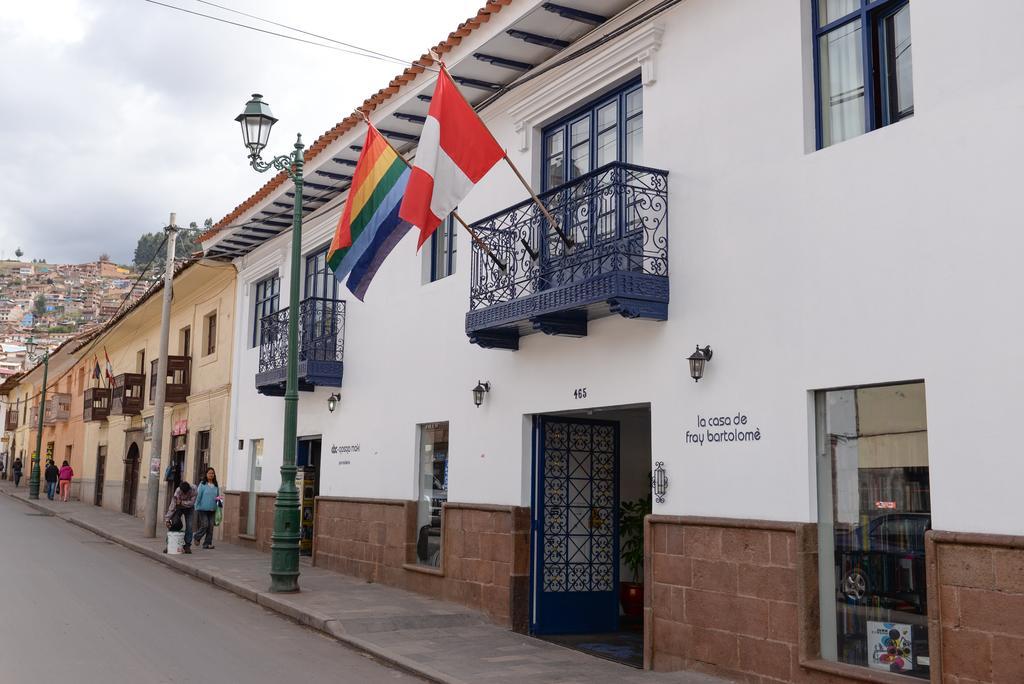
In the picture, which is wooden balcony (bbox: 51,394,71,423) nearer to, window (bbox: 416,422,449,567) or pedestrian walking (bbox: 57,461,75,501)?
pedestrian walking (bbox: 57,461,75,501)

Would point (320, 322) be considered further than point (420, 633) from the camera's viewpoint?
Yes

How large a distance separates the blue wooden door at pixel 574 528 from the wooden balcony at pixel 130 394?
75.0 ft

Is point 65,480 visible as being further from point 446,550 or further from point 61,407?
point 446,550

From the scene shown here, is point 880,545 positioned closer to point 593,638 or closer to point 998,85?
point 998,85

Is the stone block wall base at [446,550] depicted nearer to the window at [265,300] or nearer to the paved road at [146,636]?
the paved road at [146,636]

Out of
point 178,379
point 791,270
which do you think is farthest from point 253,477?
point 791,270

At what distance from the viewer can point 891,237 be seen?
24.0 feet

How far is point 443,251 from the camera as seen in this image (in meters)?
14.1

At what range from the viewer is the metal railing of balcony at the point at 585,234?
31.1 ft

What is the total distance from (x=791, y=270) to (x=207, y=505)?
1509 cm

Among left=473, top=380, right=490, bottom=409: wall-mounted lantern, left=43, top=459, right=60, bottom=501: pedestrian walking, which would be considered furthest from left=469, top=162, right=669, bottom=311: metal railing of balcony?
left=43, top=459, right=60, bottom=501: pedestrian walking

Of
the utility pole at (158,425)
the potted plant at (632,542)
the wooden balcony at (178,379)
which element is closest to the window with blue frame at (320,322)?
the utility pole at (158,425)

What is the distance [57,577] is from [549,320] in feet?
31.2

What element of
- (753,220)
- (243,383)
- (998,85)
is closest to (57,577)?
(243,383)
